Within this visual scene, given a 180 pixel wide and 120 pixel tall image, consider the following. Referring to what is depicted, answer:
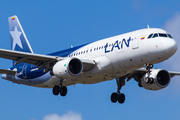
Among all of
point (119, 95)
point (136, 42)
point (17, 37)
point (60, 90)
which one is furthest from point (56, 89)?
point (17, 37)

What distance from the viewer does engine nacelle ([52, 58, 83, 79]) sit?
3353 centimetres

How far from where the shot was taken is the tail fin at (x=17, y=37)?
1836 inches

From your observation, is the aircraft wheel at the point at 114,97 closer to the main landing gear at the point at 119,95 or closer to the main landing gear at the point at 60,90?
the main landing gear at the point at 119,95

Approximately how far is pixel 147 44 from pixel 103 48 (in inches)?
181

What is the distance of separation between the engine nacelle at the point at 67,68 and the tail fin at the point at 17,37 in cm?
1241

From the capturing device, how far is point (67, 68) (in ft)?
110

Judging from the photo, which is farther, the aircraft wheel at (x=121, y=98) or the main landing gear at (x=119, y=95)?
the aircraft wheel at (x=121, y=98)

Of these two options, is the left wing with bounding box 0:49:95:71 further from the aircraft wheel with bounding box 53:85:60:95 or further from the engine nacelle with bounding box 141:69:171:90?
the engine nacelle with bounding box 141:69:171:90

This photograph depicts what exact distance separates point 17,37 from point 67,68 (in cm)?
1678

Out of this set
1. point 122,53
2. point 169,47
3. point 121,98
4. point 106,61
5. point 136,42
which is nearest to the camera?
point 169,47

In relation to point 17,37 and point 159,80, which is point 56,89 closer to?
point 159,80

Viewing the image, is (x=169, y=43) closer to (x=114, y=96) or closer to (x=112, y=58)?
(x=112, y=58)

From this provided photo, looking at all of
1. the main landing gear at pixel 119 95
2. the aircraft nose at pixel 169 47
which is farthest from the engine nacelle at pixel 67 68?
the aircraft nose at pixel 169 47

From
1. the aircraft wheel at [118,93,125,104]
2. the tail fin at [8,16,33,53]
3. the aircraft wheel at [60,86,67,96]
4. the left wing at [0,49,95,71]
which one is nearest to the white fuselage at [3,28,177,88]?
the left wing at [0,49,95,71]
